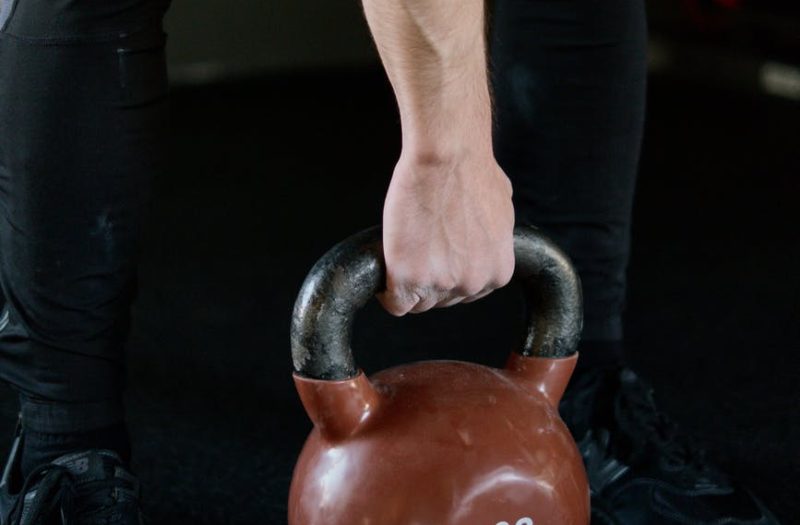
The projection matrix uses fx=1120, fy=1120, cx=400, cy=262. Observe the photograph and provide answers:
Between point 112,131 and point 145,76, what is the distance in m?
0.05

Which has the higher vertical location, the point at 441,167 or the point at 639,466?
the point at 441,167

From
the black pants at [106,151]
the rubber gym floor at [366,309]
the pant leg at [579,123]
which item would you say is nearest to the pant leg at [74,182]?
the black pants at [106,151]

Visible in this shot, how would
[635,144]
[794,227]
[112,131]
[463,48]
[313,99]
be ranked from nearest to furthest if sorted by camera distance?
[463,48] < [112,131] < [635,144] < [794,227] < [313,99]

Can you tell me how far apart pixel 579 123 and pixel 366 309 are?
1.82 feet

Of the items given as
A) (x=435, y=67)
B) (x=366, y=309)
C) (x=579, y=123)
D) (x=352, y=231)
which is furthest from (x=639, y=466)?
(x=352, y=231)

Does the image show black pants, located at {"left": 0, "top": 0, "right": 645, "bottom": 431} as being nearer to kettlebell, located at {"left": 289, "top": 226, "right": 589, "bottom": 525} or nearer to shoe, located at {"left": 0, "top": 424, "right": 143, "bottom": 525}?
shoe, located at {"left": 0, "top": 424, "right": 143, "bottom": 525}

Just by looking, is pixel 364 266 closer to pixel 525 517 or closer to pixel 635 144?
pixel 525 517

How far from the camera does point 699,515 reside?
947 millimetres

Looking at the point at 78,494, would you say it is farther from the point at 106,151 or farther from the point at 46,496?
the point at 106,151

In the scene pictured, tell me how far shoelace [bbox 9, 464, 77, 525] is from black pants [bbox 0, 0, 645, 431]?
4 cm

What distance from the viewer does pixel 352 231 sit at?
5.89 ft

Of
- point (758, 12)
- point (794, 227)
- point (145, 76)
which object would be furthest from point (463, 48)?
point (758, 12)

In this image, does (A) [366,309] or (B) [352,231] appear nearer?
(A) [366,309]

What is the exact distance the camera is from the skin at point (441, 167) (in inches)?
27.8
